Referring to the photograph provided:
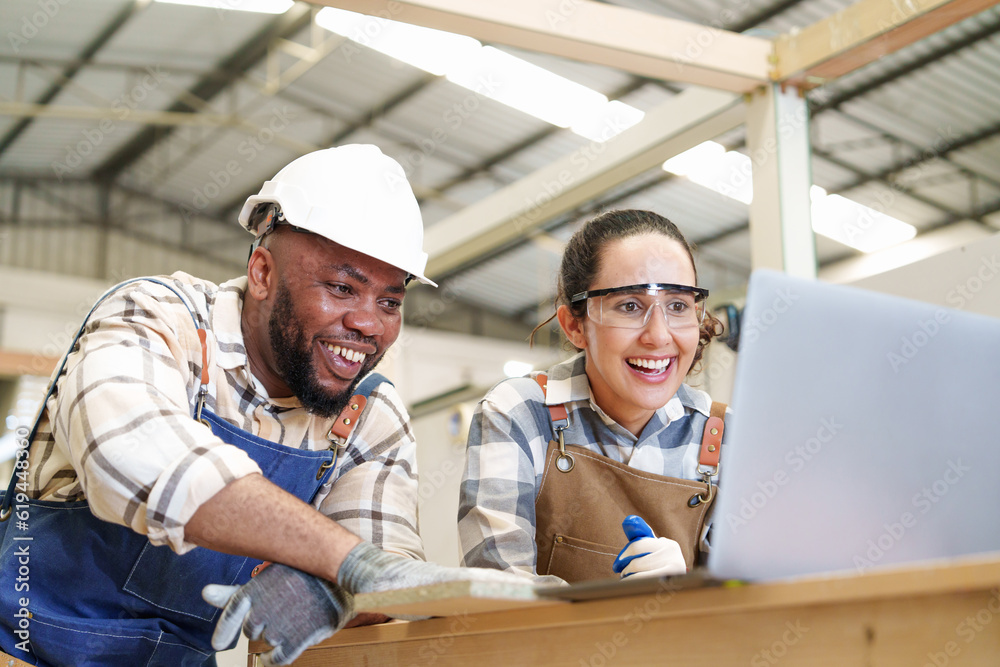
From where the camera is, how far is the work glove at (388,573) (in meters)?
1.09

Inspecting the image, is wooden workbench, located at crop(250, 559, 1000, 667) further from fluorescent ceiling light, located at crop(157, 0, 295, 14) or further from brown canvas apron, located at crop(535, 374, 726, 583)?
fluorescent ceiling light, located at crop(157, 0, 295, 14)

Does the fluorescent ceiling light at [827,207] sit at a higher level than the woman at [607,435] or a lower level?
higher

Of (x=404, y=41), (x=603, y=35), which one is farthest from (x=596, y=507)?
(x=404, y=41)

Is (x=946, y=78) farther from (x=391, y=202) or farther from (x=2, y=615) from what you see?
(x=2, y=615)

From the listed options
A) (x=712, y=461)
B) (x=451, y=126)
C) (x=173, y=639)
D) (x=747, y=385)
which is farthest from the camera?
(x=451, y=126)

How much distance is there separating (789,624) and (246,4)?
28.7 feet

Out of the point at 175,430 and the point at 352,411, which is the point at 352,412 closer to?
the point at 352,411

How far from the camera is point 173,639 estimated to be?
1.64 metres

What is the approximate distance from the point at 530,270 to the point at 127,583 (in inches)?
457

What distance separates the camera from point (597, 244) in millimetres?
1998

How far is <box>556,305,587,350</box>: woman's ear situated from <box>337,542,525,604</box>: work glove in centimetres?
90

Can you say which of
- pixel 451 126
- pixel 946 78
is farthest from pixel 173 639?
pixel 451 126

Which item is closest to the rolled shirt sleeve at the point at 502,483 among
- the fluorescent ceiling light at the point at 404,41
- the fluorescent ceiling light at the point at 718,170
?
the fluorescent ceiling light at the point at 404,41

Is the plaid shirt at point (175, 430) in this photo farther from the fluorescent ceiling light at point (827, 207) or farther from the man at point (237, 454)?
the fluorescent ceiling light at point (827, 207)
